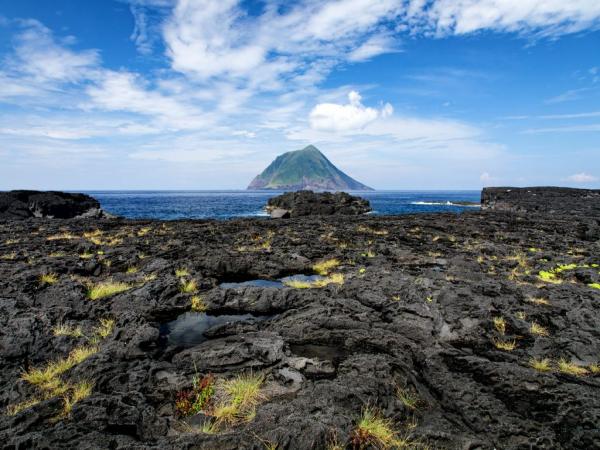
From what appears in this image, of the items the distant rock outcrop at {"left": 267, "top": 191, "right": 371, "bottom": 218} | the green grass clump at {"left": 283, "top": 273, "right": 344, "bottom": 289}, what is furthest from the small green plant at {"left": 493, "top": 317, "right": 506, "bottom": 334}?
the distant rock outcrop at {"left": 267, "top": 191, "right": 371, "bottom": 218}

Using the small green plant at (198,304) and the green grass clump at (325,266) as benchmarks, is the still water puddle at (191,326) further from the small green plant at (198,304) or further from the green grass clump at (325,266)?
the green grass clump at (325,266)

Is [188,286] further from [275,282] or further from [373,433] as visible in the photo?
[373,433]

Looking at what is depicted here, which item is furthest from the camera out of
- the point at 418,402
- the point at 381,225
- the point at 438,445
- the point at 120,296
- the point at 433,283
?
the point at 381,225

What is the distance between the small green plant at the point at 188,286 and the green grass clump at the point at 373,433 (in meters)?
8.96

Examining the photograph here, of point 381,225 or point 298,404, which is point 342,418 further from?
point 381,225

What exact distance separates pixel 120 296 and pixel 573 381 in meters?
13.2

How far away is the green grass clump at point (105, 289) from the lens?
12.2m

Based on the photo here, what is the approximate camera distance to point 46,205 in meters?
59.7

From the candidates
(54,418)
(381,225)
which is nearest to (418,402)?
(54,418)

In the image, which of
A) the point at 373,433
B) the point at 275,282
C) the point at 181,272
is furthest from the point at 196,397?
the point at 275,282

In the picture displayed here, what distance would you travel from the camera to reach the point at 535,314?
10883 mm

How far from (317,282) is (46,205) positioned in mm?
65309

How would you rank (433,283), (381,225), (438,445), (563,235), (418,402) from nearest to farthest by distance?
(438,445) < (418,402) < (433,283) < (563,235) < (381,225)

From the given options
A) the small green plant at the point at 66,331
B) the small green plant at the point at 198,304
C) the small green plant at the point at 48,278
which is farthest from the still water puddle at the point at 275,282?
the small green plant at the point at 48,278
